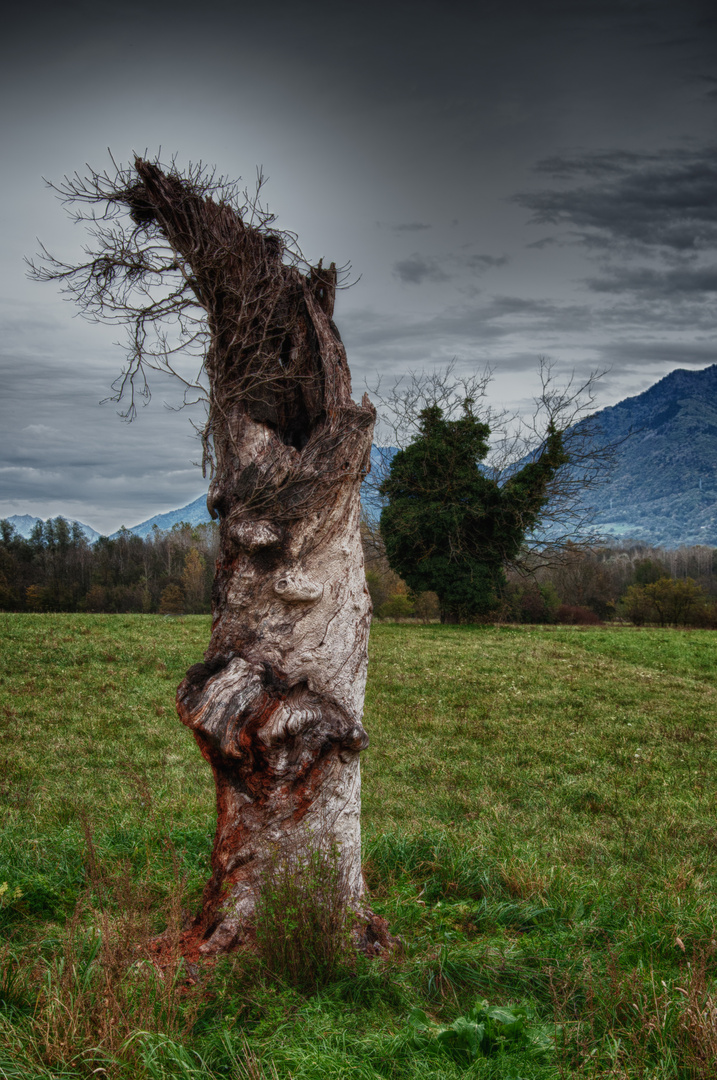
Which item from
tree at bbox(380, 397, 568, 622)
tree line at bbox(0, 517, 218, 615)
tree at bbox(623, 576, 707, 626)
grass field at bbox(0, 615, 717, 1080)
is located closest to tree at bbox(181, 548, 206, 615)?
tree line at bbox(0, 517, 218, 615)

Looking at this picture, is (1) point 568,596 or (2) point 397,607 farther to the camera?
(1) point 568,596

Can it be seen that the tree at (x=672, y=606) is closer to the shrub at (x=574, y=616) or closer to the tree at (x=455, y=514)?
the shrub at (x=574, y=616)

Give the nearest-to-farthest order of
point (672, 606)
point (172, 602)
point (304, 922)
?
point (304, 922), point (672, 606), point (172, 602)

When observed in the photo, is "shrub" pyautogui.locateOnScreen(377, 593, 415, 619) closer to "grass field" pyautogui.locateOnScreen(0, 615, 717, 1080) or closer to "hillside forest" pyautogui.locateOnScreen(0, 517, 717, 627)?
"hillside forest" pyautogui.locateOnScreen(0, 517, 717, 627)

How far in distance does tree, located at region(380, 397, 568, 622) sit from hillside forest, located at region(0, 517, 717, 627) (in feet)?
4.88

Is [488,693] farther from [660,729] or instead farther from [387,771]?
[387,771]

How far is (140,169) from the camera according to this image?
4211 millimetres

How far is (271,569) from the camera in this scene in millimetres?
4191

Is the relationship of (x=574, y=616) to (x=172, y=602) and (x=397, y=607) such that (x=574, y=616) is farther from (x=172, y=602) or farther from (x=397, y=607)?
(x=172, y=602)

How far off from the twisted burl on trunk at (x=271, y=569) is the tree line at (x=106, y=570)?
186 feet

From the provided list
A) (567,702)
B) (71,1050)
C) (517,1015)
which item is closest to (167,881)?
(71,1050)

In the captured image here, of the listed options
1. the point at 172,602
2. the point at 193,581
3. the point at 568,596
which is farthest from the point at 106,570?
the point at 568,596

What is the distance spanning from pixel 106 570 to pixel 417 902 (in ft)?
278

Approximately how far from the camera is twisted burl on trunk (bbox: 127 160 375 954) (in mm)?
3750
